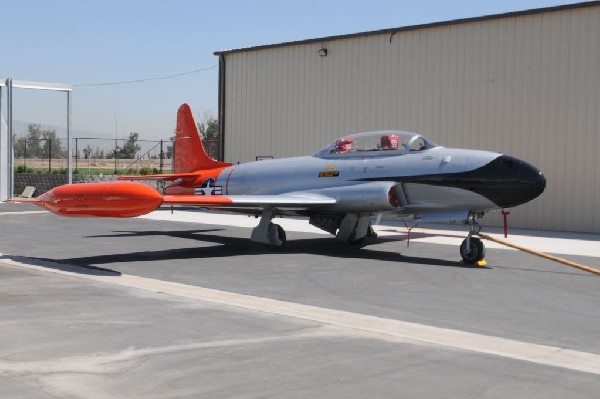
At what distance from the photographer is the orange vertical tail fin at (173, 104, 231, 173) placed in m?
20.5

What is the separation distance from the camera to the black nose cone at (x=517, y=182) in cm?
1411

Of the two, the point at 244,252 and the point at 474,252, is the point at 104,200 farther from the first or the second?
the point at 474,252

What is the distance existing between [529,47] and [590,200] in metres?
5.11

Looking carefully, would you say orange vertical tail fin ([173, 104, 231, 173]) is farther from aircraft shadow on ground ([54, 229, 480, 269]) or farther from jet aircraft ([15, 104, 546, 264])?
aircraft shadow on ground ([54, 229, 480, 269])

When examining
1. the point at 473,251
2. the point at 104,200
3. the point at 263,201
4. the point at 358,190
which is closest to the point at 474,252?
the point at 473,251

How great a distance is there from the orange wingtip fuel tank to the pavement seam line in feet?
4.83

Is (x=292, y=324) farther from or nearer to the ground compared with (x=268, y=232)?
nearer to the ground

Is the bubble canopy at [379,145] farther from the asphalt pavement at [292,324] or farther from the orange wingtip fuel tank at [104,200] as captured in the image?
the orange wingtip fuel tank at [104,200]

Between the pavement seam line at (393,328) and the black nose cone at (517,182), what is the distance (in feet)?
20.2

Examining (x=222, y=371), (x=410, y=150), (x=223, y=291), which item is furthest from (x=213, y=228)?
(x=222, y=371)

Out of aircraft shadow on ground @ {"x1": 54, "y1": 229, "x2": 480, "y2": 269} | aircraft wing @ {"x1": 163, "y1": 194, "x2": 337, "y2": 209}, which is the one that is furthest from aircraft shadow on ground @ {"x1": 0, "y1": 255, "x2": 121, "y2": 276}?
aircraft wing @ {"x1": 163, "y1": 194, "x2": 337, "y2": 209}

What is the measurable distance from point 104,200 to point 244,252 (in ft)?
12.9

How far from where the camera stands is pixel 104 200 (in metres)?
12.9

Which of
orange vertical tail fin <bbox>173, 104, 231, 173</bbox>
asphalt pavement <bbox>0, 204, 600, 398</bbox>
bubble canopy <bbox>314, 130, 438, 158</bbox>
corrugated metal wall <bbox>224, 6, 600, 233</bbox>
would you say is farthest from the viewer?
corrugated metal wall <bbox>224, 6, 600, 233</bbox>
